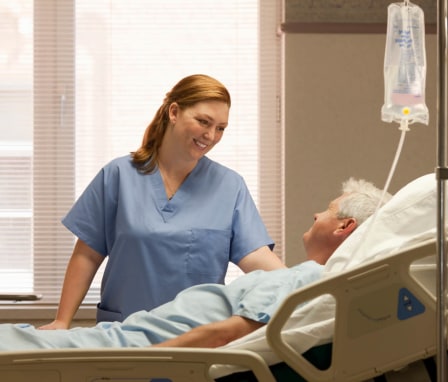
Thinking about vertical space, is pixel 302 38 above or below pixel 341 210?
above

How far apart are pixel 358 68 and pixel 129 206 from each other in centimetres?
160

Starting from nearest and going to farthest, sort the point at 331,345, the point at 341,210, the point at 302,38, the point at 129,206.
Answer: the point at 331,345 → the point at 341,210 → the point at 129,206 → the point at 302,38

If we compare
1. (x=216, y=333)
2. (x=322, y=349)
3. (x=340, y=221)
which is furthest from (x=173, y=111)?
(x=322, y=349)

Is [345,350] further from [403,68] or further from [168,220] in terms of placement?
[168,220]

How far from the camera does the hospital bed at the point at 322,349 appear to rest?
5.32 feet

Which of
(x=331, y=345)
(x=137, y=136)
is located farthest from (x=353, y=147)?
(x=331, y=345)

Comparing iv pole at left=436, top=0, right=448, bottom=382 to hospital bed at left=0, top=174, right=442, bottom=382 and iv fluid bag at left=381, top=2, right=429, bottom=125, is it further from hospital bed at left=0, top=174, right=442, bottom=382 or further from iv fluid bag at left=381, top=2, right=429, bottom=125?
iv fluid bag at left=381, top=2, right=429, bottom=125

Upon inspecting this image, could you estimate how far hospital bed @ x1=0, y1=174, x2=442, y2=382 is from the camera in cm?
162

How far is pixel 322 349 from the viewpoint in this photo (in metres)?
1.73

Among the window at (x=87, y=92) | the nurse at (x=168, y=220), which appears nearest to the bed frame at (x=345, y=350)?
the nurse at (x=168, y=220)

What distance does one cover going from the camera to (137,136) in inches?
158

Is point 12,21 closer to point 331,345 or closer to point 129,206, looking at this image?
point 129,206

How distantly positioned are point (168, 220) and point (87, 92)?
1.37 m

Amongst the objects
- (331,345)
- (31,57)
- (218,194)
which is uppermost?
(31,57)
